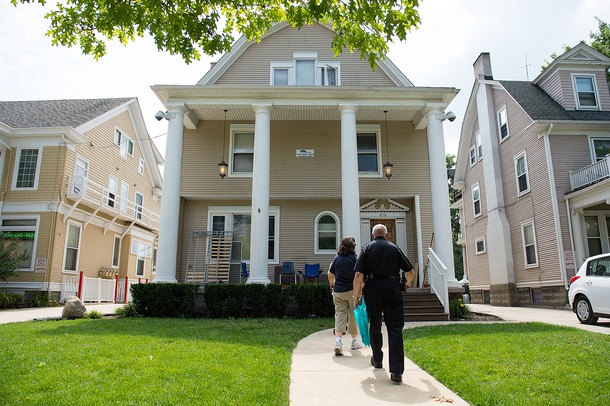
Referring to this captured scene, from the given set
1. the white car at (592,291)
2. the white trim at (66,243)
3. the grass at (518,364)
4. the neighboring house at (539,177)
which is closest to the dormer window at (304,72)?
the neighboring house at (539,177)

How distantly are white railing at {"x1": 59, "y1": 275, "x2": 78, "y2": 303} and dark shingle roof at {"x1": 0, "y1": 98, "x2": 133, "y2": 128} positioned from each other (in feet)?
21.9

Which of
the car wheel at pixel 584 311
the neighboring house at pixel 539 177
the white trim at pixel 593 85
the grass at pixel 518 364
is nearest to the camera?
the grass at pixel 518 364

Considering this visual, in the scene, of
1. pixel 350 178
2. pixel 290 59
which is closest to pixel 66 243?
pixel 290 59

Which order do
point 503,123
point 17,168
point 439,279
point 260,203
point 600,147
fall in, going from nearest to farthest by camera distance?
point 439,279 < point 260,203 < point 600,147 < point 17,168 < point 503,123

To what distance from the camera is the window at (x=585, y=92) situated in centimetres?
1943

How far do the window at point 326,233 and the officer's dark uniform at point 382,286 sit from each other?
10151 mm

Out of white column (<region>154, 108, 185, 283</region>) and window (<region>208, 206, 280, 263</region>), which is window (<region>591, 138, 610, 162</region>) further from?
white column (<region>154, 108, 185, 283</region>)

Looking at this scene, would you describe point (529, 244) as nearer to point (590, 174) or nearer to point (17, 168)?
point (590, 174)

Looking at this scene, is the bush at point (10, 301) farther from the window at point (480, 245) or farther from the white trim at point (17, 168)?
the window at point (480, 245)

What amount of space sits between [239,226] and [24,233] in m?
9.40

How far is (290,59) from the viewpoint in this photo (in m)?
16.4

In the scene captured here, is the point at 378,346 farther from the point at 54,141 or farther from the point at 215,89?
the point at 54,141

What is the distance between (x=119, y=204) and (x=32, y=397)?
21.5 meters

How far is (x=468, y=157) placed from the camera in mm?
26219
